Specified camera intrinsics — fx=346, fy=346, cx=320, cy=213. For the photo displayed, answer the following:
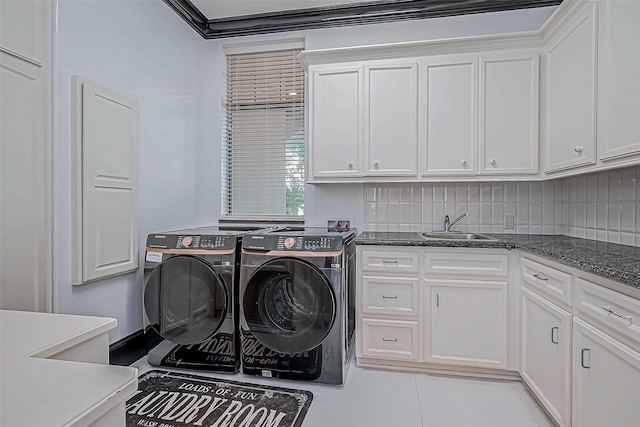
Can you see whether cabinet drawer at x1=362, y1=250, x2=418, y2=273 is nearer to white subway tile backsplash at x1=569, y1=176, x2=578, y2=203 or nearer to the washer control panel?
the washer control panel

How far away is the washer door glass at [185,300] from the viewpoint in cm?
227

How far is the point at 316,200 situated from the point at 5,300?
2.14 m

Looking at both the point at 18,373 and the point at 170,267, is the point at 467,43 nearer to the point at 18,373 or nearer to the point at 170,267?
the point at 170,267

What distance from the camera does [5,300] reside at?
1.69m

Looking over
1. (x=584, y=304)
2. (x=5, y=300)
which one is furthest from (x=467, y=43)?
(x=5, y=300)

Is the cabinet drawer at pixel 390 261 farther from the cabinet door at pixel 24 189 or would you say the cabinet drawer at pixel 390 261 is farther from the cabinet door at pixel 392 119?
the cabinet door at pixel 24 189

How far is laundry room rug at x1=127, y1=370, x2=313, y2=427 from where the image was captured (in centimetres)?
180

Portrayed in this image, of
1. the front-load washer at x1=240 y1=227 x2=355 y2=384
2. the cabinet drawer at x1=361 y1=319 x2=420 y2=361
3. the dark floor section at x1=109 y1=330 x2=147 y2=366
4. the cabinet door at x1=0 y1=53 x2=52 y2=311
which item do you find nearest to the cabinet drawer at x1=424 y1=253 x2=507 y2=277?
the cabinet drawer at x1=361 y1=319 x2=420 y2=361

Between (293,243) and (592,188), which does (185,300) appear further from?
(592,188)

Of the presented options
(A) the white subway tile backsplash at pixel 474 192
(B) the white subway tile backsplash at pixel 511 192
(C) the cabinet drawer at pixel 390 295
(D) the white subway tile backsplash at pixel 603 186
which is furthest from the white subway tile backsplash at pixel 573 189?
(C) the cabinet drawer at pixel 390 295

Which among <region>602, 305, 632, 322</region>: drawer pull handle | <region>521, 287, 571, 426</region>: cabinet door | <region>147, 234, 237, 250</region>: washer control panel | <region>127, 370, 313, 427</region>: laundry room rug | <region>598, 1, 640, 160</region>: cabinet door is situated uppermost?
<region>598, 1, 640, 160</region>: cabinet door

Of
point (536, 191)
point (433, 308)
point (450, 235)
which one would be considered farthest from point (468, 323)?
point (536, 191)

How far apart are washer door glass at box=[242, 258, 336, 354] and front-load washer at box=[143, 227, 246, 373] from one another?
0.16m

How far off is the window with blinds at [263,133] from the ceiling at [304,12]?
0.66 ft
